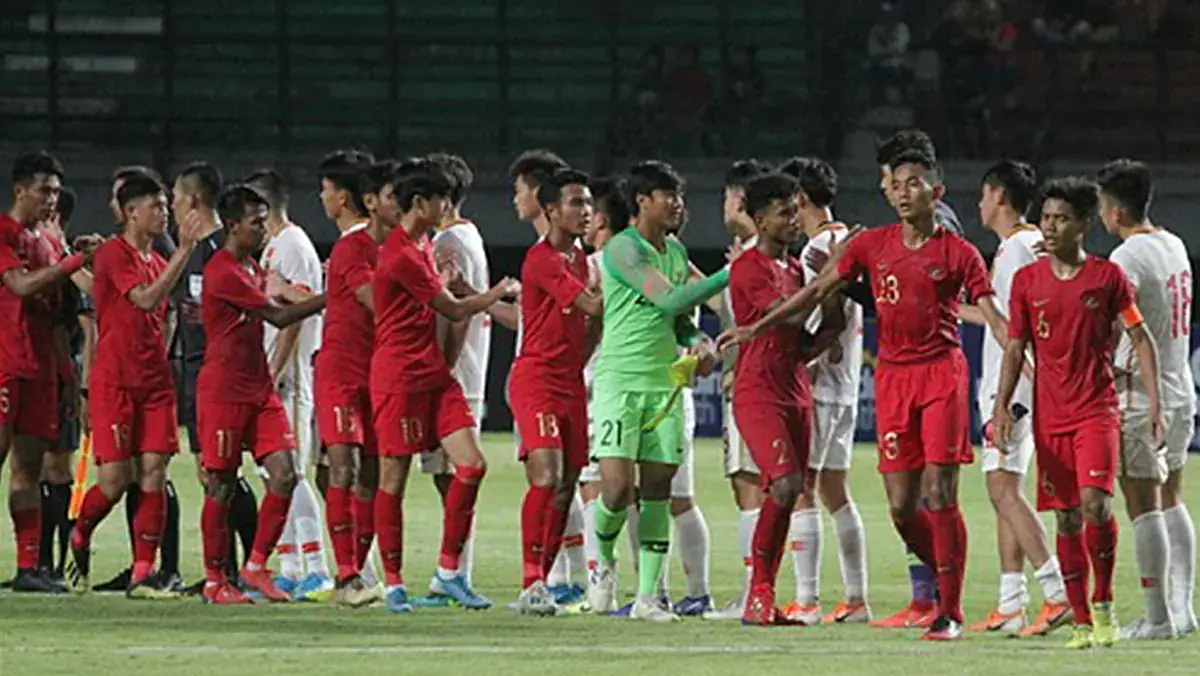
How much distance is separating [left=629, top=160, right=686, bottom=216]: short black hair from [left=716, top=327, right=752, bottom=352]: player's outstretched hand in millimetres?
790

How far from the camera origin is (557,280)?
12.4 metres

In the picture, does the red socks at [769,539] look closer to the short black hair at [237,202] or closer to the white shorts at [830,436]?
the white shorts at [830,436]

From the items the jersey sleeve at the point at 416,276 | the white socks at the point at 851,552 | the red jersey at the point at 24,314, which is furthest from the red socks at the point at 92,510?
the white socks at the point at 851,552

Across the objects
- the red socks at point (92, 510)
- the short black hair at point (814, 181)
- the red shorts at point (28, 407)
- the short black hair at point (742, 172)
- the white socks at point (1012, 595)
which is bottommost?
the white socks at point (1012, 595)

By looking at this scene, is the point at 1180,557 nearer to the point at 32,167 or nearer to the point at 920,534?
the point at 920,534

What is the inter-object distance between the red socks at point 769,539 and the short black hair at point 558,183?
173 centimetres

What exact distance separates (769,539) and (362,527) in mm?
2200

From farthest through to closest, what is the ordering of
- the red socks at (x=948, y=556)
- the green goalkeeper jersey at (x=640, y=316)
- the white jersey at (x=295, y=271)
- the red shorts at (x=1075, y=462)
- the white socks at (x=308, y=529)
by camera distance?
the white jersey at (x=295, y=271), the white socks at (x=308, y=529), the green goalkeeper jersey at (x=640, y=316), the red socks at (x=948, y=556), the red shorts at (x=1075, y=462)

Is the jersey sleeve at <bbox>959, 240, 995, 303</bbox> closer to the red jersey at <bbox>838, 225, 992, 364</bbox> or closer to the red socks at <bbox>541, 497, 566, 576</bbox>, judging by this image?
the red jersey at <bbox>838, 225, 992, 364</bbox>

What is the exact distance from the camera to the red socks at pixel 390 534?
497 inches

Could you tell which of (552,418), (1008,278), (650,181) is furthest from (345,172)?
(1008,278)

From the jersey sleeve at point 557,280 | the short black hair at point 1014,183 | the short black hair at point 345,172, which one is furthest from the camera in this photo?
the short black hair at point 345,172

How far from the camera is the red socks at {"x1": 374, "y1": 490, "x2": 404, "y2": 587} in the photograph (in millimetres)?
12625

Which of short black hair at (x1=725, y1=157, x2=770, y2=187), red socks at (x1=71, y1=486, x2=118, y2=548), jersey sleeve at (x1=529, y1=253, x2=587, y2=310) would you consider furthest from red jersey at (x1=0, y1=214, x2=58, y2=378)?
short black hair at (x1=725, y1=157, x2=770, y2=187)
